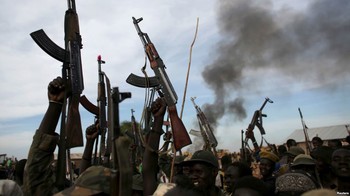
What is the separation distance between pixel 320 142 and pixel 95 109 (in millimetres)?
5683

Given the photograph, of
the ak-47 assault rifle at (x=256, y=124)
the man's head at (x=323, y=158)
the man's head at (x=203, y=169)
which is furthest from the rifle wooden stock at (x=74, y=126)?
the ak-47 assault rifle at (x=256, y=124)

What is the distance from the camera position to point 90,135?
372cm

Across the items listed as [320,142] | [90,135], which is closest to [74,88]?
[90,135]

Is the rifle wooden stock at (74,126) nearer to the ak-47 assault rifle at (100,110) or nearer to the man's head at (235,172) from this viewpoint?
the ak-47 assault rifle at (100,110)

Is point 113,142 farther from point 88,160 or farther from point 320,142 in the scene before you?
point 320,142

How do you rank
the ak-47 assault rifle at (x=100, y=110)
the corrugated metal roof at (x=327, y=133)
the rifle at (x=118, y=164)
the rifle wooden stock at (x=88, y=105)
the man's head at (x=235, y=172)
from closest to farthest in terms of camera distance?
the rifle at (x=118, y=164)
the ak-47 assault rifle at (x=100, y=110)
the man's head at (x=235, y=172)
the rifle wooden stock at (x=88, y=105)
the corrugated metal roof at (x=327, y=133)

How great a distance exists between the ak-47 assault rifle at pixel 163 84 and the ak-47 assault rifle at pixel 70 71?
128 cm

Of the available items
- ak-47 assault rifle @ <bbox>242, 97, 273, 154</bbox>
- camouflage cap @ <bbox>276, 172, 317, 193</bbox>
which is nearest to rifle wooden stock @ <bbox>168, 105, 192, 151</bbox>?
camouflage cap @ <bbox>276, 172, 317, 193</bbox>

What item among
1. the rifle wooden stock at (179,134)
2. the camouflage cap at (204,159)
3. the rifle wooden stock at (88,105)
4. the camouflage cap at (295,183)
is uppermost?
the rifle wooden stock at (88,105)

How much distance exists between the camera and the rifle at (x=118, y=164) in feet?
5.52

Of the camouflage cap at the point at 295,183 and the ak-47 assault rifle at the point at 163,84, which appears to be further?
the ak-47 assault rifle at the point at 163,84

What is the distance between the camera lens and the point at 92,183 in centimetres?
200

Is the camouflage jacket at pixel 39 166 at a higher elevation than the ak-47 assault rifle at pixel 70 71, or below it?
below

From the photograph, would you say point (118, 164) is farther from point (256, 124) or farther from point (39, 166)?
point (256, 124)
